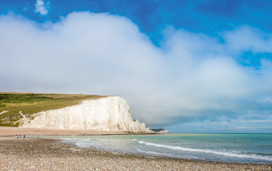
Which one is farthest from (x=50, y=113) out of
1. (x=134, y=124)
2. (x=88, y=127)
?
(x=134, y=124)

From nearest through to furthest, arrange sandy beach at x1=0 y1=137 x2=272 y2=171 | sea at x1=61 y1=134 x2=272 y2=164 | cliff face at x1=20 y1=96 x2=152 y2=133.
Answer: sandy beach at x1=0 y1=137 x2=272 y2=171 → sea at x1=61 y1=134 x2=272 y2=164 → cliff face at x1=20 y1=96 x2=152 y2=133

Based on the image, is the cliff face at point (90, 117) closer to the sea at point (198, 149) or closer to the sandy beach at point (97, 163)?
the sea at point (198, 149)

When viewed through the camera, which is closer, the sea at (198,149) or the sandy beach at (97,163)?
the sandy beach at (97,163)

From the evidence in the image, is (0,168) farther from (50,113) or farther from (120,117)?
(120,117)

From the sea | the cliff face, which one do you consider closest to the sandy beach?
the sea

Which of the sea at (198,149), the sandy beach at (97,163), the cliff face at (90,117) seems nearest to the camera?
the sandy beach at (97,163)

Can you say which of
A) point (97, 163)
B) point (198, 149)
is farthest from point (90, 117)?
point (97, 163)

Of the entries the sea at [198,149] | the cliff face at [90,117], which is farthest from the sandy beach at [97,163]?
the cliff face at [90,117]

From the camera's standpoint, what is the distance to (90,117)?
87.8 meters

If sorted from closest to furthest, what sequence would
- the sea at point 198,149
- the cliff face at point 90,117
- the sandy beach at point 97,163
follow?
the sandy beach at point 97,163
the sea at point 198,149
the cliff face at point 90,117

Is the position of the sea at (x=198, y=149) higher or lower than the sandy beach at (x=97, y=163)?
lower

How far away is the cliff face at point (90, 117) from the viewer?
7789cm

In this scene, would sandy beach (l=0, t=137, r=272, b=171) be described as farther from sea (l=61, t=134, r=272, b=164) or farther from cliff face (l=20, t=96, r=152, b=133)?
cliff face (l=20, t=96, r=152, b=133)

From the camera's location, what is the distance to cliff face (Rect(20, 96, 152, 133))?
77894 mm
